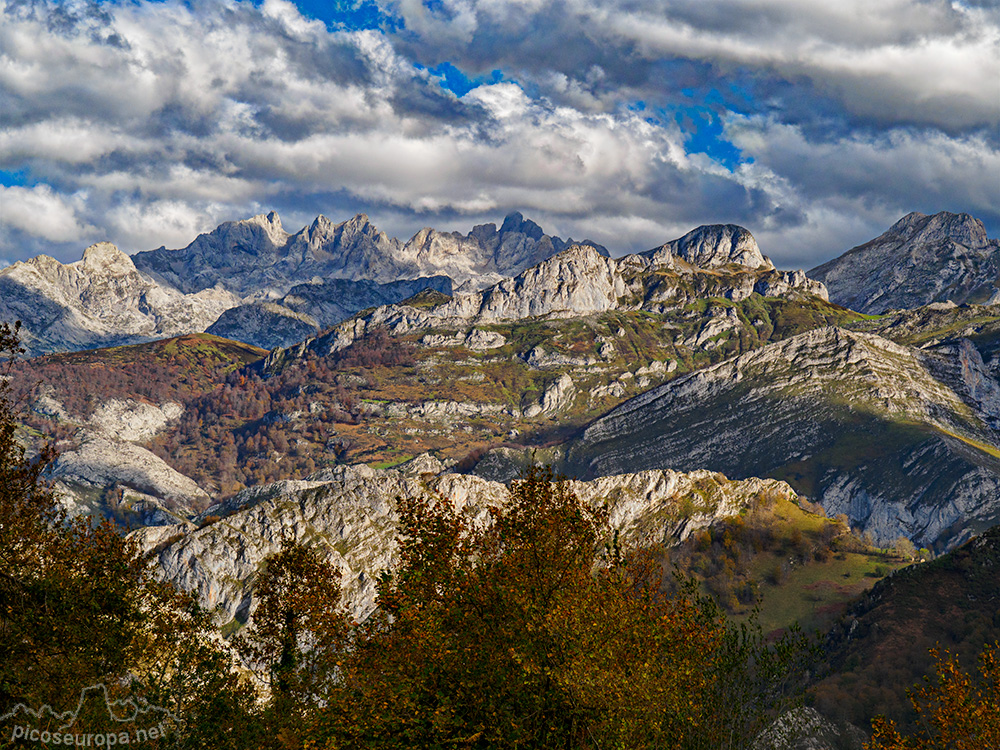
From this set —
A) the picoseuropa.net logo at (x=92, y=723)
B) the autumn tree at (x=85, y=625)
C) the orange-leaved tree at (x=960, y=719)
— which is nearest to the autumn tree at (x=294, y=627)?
the autumn tree at (x=85, y=625)

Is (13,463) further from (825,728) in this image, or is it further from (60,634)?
(825,728)

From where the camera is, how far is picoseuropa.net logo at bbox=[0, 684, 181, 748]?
1452 inches

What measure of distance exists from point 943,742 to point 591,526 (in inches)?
773

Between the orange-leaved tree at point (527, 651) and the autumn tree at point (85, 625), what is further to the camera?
the autumn tree at point (85, 625)

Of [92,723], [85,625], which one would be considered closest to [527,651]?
[85,625]

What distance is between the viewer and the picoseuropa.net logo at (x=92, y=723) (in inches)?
1452

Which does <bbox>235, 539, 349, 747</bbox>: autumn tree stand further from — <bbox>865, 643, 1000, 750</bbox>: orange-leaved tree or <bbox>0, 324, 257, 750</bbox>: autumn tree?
<bbox>865, 643, 1000, 750</bbox>: orange-leaved tree

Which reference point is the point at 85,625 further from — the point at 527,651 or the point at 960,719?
the point at 960,719

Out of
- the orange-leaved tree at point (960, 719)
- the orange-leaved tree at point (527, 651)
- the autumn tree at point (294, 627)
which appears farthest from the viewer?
the autumn tree at point (294, 627)

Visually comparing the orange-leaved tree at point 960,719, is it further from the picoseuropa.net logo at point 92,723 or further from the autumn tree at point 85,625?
the picoseuropa.net logo at point 92,723

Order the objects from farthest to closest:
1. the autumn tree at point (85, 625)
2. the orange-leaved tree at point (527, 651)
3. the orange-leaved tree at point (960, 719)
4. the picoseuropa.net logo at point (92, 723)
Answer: the autumn tree at point (85, 625), the picoseuropa.net logo at point (92, 723), the orange-leaved tree at point (960, 719), the orange-leaved tree at point (527, 651)

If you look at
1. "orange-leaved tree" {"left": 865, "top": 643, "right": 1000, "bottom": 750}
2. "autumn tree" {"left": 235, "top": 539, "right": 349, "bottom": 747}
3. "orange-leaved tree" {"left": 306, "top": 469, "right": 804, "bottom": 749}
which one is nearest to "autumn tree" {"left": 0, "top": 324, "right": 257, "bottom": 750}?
"autumn tree" {"left": 235, "top": 539, "right": 349, "bottom": 747}

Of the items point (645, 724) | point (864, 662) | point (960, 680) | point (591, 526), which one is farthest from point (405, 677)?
point (864, 662)

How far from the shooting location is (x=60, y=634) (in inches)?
1534
